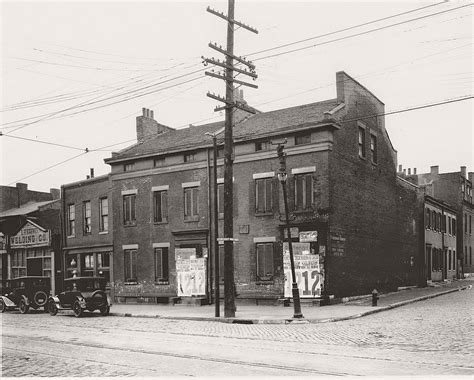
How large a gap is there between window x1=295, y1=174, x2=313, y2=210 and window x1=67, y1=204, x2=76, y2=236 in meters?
15.4

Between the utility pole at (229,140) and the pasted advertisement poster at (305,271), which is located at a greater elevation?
the utility pole at (229,140)

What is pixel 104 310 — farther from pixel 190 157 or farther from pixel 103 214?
pixel 103 214

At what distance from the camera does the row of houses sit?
2430cm

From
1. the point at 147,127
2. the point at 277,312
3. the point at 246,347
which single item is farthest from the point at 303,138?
the point at 246,347

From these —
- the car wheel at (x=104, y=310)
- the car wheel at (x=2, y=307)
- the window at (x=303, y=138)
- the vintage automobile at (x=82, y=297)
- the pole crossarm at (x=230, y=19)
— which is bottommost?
the car wheel at (x=2, y=307)

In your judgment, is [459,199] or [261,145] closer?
[261,145]

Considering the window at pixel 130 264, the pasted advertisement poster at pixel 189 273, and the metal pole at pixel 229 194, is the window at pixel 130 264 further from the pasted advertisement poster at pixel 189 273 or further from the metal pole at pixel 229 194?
the metal pole at pixel 229 194

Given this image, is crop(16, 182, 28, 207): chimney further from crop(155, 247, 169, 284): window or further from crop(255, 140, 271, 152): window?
crop(255, 140, 271, 152): window

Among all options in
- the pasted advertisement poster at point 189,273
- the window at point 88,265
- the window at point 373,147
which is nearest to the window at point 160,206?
the pasted advertisement poster at point 189,273

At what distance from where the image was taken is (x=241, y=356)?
36.0ft

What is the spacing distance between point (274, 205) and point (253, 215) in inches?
46.0

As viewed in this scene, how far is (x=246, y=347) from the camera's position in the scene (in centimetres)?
1239

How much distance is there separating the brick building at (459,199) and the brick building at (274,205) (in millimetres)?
19581

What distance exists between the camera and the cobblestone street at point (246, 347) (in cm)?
966
